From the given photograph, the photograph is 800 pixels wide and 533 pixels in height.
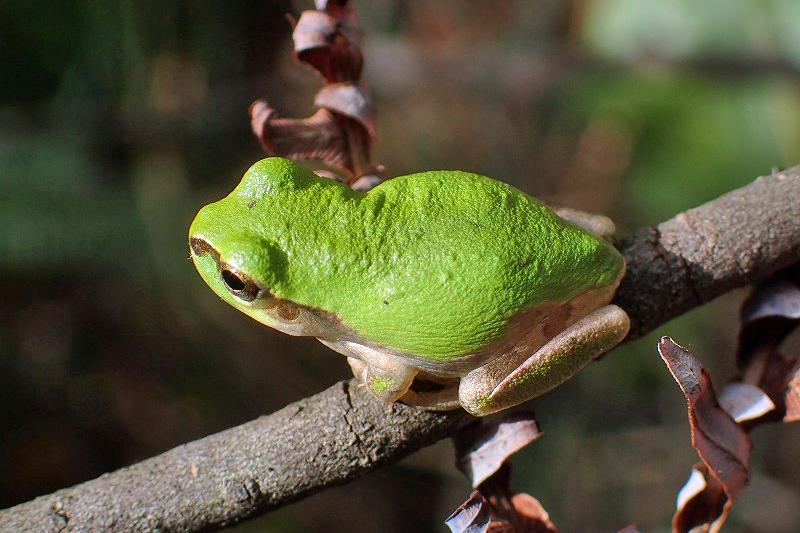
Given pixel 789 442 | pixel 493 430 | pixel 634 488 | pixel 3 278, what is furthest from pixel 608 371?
pixel 3 278

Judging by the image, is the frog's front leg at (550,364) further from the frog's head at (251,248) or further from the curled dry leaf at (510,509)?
the frog's head at (251,248)

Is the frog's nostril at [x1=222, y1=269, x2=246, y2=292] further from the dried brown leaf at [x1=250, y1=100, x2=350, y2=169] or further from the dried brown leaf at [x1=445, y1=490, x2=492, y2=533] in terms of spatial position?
the dried brown leaf at [x1=445, y1=490, x2=492, y2=533]

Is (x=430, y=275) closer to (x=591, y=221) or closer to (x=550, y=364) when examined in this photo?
(x=550, y=364)

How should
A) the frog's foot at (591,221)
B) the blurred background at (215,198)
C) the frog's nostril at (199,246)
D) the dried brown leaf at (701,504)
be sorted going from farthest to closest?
1. the blurred background at (215,198)
2. the frog's foot at (591,221)
3. the frog's nostril at (199,246)
4. the dried brown leaf at (701,504)

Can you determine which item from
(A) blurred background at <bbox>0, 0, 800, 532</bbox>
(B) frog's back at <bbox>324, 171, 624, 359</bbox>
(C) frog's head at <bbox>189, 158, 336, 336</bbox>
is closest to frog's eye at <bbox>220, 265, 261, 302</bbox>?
(C) frog's head at <bbox>189, 158, 336, 336</bbox>

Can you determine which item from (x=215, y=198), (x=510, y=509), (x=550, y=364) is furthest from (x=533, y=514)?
(x=215, y=198)

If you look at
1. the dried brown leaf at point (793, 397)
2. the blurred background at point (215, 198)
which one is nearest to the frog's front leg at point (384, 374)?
the dried brown leaf at point (793, 397)

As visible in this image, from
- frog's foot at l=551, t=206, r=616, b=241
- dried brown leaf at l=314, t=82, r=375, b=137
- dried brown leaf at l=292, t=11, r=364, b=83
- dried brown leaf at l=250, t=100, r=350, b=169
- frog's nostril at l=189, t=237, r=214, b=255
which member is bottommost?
frog's nostril at l=189, t=237, r=214, b=255

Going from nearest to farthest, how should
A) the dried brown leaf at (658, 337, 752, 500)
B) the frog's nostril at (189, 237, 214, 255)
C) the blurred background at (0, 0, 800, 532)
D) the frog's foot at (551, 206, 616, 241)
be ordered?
the dried brown leaf at (658, 337, 752, 500) → the frog's nostril at (189, 237, 214, 255) → the frog's foot at (551, 206, 616, 241) → the blurred background at (0, 0, 800, 532)
